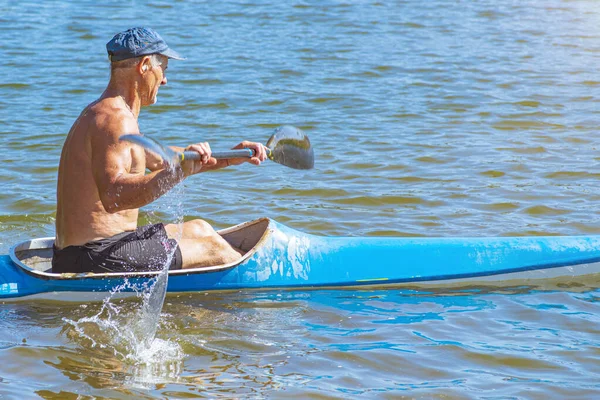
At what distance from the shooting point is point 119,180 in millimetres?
4129

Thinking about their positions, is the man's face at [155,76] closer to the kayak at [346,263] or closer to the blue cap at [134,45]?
the blue cap at [134,45]

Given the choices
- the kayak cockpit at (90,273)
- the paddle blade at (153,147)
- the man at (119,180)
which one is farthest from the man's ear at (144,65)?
the kayak cockpit at (90,273)

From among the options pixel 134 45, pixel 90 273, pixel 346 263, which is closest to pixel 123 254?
pixel 90 273

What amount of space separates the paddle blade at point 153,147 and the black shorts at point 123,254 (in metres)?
0.72

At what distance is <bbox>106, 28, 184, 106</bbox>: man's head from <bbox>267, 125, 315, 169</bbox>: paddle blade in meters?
0.73

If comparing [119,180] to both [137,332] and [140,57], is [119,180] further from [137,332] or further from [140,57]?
[137,332]

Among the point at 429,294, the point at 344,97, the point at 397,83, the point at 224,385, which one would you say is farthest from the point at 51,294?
the point at 397,83

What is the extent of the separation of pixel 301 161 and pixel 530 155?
3.45 meters

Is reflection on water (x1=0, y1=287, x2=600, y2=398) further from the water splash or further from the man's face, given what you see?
the man's face

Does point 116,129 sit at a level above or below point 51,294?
above

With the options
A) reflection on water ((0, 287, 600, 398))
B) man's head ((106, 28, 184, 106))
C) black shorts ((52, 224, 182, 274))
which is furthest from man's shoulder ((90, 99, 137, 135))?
reflection on water ((0, 287, 600, 398))

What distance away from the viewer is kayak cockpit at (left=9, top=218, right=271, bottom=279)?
454 centimetres

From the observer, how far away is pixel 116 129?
420 cm

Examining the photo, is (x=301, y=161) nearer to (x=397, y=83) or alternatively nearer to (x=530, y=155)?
(x=530, y=155)
